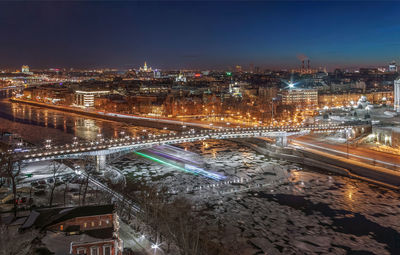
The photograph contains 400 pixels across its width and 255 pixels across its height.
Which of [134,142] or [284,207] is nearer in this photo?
[284,207]

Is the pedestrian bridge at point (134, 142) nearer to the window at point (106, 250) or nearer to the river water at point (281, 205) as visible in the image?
the river water at point (281, 205)

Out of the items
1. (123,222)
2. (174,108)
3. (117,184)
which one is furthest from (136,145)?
(174,108)

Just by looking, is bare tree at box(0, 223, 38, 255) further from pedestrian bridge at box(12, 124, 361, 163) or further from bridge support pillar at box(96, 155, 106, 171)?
bridge support pillar at box(96, 155, 106, 171)

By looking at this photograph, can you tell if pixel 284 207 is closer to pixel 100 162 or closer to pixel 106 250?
pixel 106 250

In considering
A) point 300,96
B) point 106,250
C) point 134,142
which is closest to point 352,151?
point 134,142

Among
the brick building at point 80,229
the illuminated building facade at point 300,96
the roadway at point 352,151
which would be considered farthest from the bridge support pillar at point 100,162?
the illuminated building facade at point 300,96

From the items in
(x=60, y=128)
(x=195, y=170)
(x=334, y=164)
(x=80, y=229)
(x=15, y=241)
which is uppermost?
(x=60, y=128)

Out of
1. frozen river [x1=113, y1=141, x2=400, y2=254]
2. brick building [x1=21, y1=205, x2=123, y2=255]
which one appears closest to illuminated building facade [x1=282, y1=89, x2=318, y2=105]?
frozen river [x1=113, y1=141, x2=400, y2=254]

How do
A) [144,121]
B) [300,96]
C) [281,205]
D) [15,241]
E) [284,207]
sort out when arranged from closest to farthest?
[15,241] < [284,207] < [281,205] < [144,121] < [300,96]
